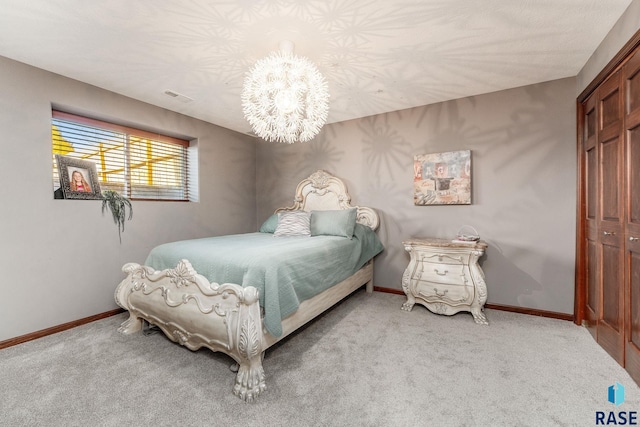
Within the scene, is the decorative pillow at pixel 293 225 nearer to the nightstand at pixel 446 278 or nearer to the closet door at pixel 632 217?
the nightstand at pixel 446 278

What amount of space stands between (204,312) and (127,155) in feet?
8.13

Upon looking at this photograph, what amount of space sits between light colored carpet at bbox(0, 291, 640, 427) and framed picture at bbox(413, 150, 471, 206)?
4.55 feet

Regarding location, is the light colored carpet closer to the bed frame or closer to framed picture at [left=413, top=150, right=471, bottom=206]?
the bed frame

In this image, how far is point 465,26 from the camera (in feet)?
6.32

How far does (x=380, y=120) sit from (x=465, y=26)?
174 cm

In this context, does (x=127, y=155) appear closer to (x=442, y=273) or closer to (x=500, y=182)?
(x=442, y=273)

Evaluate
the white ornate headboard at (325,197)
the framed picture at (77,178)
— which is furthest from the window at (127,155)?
the white ornate headboard at (325,197)

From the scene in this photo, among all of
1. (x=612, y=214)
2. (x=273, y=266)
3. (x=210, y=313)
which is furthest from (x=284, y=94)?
(x=612, y=214)

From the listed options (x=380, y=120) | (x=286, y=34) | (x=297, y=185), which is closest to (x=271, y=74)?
(x=286, y=34)

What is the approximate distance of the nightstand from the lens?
2.65 meters

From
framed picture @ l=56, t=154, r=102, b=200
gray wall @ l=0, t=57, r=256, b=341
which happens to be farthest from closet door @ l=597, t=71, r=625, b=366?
framed picture @ l=56, t=154, r=102, b=200

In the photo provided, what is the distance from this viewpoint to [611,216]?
2.04m

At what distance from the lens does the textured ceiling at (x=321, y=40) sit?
1753 mm

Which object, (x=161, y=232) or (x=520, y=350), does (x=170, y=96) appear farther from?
(x=520, y=350)
